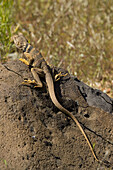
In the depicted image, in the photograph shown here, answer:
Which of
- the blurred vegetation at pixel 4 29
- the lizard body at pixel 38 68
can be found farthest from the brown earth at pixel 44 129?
the blurred vegetation at pixel 4 29

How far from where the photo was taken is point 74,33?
7469mm

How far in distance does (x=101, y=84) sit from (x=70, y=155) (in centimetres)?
282

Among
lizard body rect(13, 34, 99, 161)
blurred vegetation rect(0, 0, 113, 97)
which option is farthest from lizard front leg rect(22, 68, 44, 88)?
blurred vegetation rect(0, 0, 113, 97)

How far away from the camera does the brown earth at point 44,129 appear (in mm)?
3326

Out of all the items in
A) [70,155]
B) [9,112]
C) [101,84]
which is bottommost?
[101,84]

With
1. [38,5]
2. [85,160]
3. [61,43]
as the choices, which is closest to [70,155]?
[85,160]

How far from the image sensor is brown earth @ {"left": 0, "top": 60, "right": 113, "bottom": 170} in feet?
10.9

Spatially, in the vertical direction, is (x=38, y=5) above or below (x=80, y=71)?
above

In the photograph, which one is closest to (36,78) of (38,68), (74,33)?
(38,68)

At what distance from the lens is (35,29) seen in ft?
25.6

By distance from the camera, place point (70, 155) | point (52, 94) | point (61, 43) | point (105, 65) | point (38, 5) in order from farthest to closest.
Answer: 1. point (38, 5)
2. point (61, 43)
3. point (105, 65)
4. point (52, 94)
5. point (70, 155)

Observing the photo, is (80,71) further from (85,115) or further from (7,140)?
(7,140)

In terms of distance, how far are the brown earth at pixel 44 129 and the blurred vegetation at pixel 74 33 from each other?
6.01 feet

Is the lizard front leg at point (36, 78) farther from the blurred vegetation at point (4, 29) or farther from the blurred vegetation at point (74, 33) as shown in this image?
the blurred vegetation at point (74, 33)
